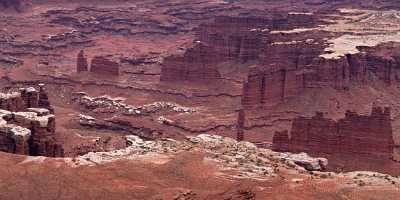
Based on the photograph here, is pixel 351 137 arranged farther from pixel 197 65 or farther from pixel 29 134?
pixel 197 65

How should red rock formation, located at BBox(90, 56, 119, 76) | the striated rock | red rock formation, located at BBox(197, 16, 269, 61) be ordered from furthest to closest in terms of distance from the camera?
red rock formation, located at BBox(197, 16, 269, 61)
red rock formation, located at BBox(90, 56, 119, 76)
the striated rock

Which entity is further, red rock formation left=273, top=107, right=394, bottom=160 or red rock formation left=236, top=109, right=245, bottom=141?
red rock formation left=236, top=109, right=245, bottom=141

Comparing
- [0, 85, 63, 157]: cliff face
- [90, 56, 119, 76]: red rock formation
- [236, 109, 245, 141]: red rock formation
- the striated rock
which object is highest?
[0, 85, 63, 157]: cliff face

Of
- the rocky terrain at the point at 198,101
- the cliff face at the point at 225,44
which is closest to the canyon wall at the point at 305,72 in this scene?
the rocky terrain at the point at 198,101

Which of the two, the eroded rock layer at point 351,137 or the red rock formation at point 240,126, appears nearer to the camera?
the eroded rock layer at point 351,137

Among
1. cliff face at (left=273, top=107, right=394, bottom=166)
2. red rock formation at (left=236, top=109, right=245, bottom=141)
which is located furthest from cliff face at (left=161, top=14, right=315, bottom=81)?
cliff face at (left=273, top=107, right=394, bottom=166)

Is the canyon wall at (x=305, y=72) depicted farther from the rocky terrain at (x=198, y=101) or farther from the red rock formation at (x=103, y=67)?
the red rock formation at (x=103, y=67)

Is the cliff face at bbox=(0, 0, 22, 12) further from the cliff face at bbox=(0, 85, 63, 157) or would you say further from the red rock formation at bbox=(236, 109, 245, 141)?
the cliff face at bbox=(0, 85, 63, 157)
